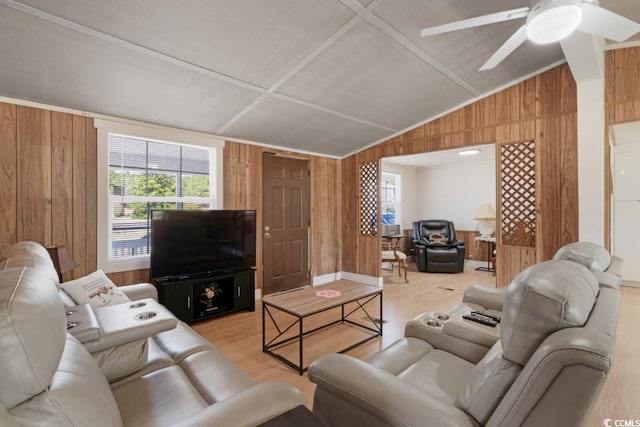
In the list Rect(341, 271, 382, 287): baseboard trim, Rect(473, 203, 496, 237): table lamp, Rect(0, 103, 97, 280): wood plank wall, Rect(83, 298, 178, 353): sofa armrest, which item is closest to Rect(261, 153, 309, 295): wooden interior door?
Rect(341, 271, 382, 287): baseboard trim

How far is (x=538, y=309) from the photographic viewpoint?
A: 918 mm

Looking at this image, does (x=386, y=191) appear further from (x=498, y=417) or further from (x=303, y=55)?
(x=498, y=417)

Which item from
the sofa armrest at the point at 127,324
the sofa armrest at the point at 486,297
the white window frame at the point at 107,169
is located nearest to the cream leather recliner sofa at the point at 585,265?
the sofa armrest at the point at 486,297

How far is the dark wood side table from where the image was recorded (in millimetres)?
907

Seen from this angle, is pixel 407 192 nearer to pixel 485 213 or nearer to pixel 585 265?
pixel 485 213

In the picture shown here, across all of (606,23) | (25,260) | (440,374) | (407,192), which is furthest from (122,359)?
(407,192)

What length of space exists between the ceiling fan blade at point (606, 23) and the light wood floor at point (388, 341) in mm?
2300

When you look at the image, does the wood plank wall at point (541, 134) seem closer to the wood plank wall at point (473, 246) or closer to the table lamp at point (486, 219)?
the table lamp at point (486, 219)

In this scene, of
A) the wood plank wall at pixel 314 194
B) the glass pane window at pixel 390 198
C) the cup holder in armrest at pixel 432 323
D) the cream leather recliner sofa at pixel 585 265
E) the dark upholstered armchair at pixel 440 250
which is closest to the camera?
the cream leather recliner sofa at pixel 585 265

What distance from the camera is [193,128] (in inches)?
143

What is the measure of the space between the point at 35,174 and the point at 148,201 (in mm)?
972

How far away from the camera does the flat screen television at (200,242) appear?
3221 mm

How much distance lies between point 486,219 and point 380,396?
20.0 feet

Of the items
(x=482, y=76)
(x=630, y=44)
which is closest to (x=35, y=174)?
(x=482, y=76)
